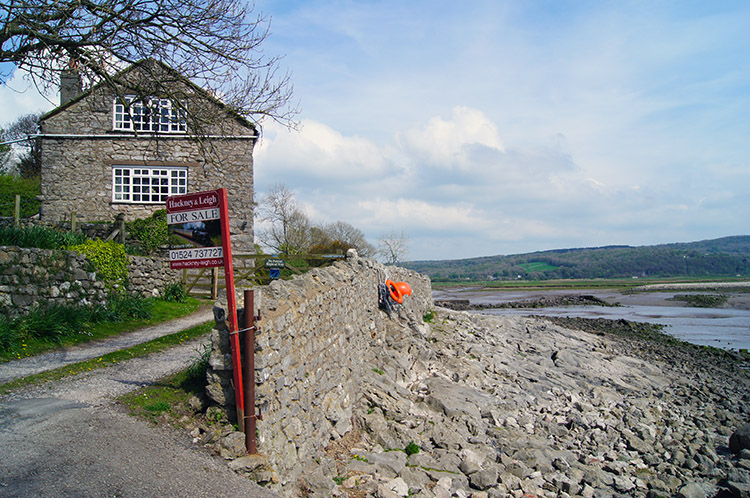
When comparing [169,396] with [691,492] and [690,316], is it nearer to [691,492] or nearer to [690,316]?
[691,492]

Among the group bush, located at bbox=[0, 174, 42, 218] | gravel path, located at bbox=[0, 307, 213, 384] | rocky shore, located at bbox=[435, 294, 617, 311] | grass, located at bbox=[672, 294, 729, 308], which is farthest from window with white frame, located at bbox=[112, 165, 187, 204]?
grass, located at bbox=[672, 294, 729, 308]

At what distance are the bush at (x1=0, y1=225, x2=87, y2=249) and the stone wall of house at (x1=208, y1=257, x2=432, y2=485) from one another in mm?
7205

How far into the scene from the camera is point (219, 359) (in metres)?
6.07

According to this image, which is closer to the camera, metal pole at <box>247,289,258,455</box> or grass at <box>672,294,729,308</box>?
metal pole at <box>247,289,258,455</box>

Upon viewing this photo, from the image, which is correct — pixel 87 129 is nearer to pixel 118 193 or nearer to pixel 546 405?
pixel 118 193

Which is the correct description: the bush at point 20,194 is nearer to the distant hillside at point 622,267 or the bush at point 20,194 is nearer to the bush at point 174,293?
the bush at point 174,293

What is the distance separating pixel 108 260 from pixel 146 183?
11.6 metres

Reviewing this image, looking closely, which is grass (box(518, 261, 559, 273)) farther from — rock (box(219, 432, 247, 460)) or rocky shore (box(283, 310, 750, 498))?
rock (box(219, 432, 247, 460))

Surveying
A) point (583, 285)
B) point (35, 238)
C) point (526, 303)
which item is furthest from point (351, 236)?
point (583, 285)

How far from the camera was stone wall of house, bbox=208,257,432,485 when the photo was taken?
241 inches

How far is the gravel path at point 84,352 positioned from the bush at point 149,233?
915cm

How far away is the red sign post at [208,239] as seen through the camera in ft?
19.2

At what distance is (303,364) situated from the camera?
7.23 m

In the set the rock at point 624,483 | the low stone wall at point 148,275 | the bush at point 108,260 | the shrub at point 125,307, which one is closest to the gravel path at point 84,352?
the shrub at point 125,307
